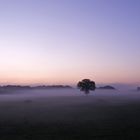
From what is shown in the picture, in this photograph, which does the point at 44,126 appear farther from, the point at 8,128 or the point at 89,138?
the point at 89,138

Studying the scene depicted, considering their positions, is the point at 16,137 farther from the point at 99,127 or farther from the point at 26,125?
the point at 99,127

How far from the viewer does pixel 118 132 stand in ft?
115

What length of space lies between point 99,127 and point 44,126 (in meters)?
7.10

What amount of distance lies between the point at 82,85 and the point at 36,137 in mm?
116690

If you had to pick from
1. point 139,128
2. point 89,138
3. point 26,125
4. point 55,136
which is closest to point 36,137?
point 55,136

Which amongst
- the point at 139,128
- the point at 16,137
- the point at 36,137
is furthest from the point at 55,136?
the point at 139,128

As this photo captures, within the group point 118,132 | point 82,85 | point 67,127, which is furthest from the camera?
point 82,85

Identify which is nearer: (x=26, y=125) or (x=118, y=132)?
(x=118, y=132)

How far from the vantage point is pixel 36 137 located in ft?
109

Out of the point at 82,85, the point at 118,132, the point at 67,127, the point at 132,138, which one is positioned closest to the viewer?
the point at 132,138

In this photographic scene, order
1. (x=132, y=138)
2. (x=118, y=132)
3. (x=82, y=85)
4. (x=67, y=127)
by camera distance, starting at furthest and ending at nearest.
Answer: (x=82, y=85), (x=67, y=127), (x=118, y=132), (x=132, y=138)

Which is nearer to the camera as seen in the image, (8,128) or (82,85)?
Result: (8,128)

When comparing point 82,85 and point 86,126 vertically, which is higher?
point 82,85

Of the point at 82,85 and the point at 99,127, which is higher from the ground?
the point at 82,85
